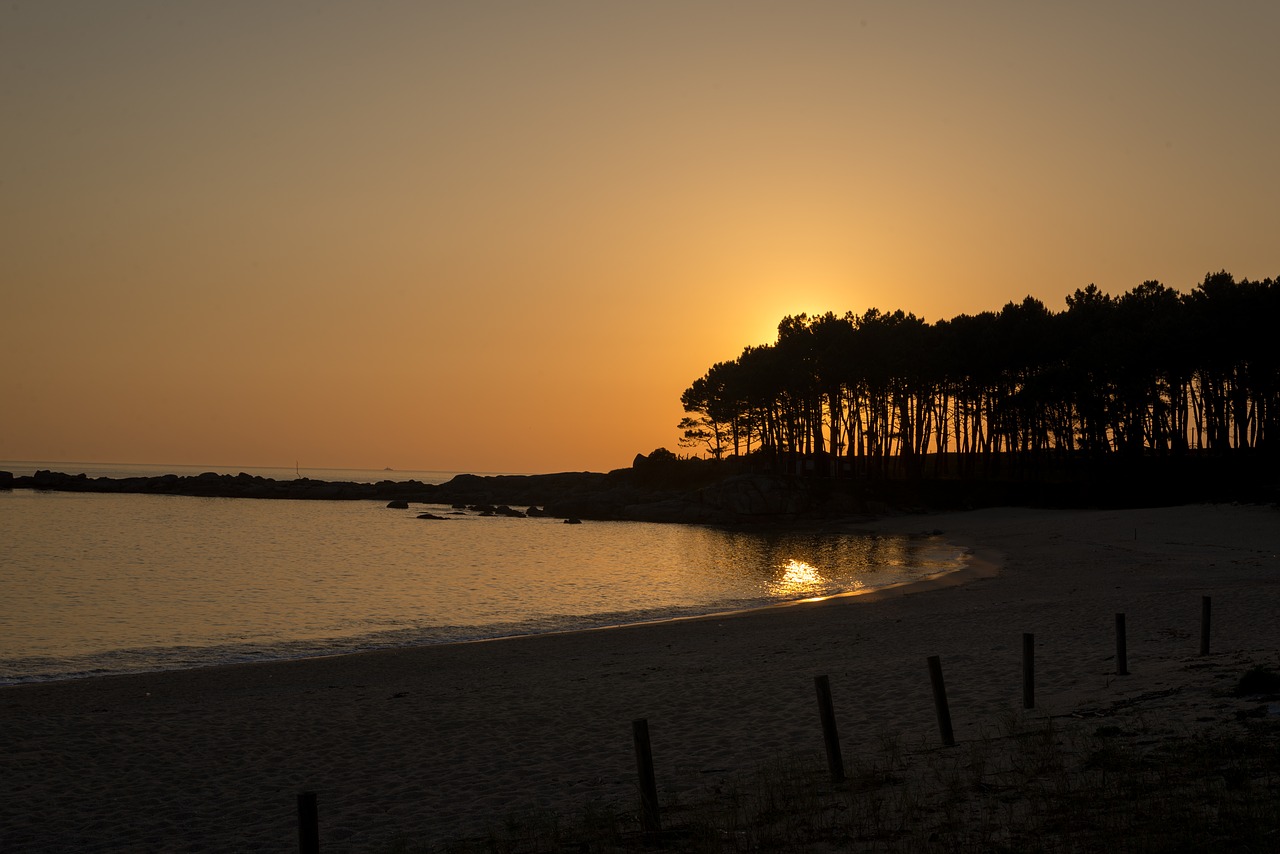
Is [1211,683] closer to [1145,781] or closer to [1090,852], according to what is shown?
[1145,781]

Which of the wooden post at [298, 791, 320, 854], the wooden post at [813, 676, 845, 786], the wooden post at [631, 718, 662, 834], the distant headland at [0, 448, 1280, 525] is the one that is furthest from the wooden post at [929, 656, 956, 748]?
the distant headland at [0, 448, 1280, 525]

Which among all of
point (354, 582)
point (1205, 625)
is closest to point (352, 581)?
point (354, 582)

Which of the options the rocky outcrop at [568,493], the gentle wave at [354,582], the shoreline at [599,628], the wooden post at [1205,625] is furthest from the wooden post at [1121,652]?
the rocky outcrop at [568,493]

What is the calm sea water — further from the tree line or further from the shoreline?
the tree line

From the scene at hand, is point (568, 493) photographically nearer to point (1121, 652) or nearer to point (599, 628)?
point (599, 628)

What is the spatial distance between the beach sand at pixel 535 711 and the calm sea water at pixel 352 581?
16.0ft

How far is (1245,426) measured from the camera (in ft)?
223

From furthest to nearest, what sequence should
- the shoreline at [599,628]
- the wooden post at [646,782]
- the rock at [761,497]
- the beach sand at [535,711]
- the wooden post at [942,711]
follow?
the rock at [761,497] → the shoreline at [599,628] → the wooden post at [942,711] → the beach sand at [535,711] → the wooden post at [646,782]

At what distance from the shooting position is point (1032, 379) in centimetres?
7894

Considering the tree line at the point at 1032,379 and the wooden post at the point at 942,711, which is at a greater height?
the tree line at the point at 1032,379

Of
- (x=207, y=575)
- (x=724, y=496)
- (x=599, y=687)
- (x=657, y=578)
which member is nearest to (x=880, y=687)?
(x=599, y=687)

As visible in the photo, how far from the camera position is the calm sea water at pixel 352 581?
93.0 feet

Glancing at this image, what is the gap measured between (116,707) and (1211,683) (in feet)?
64.7

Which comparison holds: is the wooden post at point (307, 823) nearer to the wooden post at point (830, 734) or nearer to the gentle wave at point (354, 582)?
the wooden post at point (830, 734)
